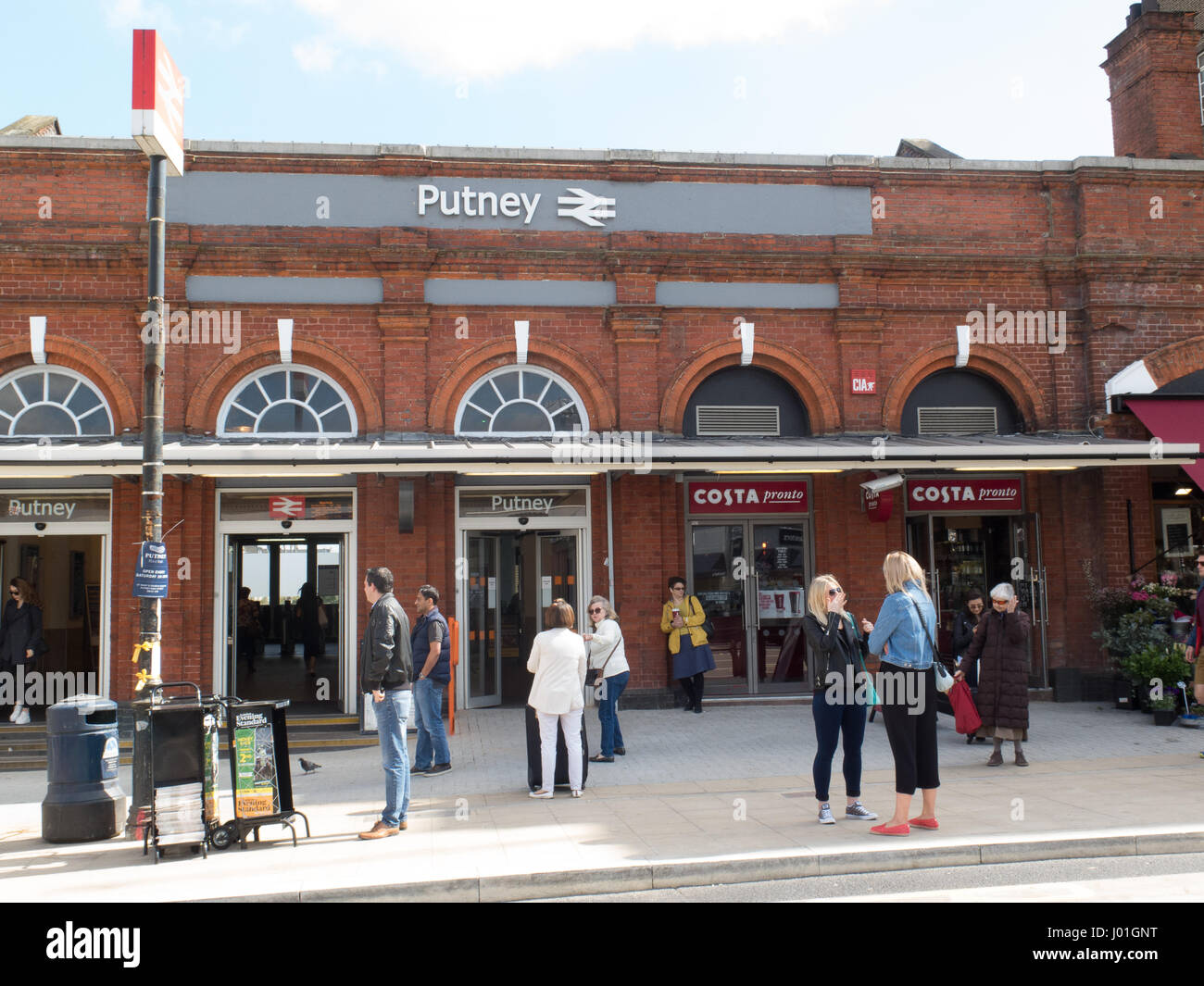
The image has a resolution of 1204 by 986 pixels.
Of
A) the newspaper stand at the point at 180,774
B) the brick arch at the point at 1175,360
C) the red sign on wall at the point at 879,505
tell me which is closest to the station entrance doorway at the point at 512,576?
the red sign on wall at the point at 879,505

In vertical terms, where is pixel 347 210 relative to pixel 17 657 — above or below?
above

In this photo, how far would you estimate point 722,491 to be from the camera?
13.8 meters

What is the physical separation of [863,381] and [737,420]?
1883 millimetres

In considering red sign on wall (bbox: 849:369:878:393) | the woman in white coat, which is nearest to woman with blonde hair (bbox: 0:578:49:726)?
the woman in white coat

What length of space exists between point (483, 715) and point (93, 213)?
846 cm

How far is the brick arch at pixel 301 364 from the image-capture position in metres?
12.9

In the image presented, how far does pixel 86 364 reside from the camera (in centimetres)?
1284

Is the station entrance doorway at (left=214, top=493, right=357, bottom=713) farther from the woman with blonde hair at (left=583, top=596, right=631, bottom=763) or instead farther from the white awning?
the woman with blonde hair at (left=583, top=596, right=631, bottom=763)

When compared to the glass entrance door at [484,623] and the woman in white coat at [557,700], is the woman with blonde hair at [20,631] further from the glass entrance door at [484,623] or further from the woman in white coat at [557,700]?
the woman in white coat at [557,700]

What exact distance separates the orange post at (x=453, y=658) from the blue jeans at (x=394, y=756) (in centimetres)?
352
